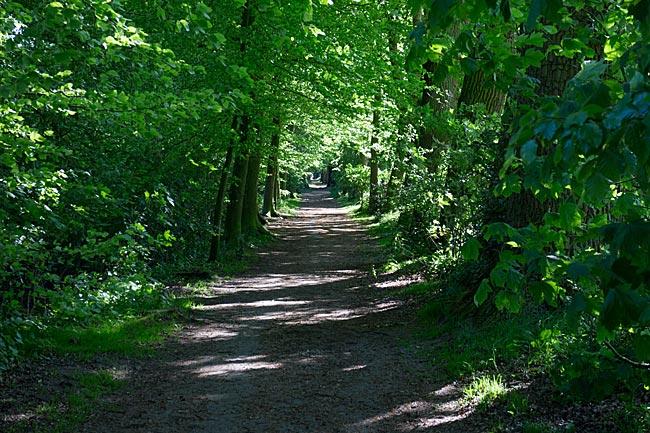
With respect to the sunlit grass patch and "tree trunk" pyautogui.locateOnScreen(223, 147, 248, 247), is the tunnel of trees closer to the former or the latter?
"tree trunk" pyautogui.locateOnScreen(223, 147, 248, 247)

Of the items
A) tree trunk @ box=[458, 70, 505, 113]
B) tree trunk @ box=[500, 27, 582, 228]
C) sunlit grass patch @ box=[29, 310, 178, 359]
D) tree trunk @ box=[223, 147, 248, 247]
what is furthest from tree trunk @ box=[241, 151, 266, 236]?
tree trunk @ box=[500, 27, 582, 228]

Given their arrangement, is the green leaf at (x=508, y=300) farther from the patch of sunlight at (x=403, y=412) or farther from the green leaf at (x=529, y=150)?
the patch of sunlight at (x=403, y=412)

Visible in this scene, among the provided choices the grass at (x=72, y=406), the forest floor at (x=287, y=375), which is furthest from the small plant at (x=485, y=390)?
the grass at (x=72, y=406)

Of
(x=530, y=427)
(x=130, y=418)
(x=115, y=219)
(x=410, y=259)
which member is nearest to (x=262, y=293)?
(x=115, y=219)

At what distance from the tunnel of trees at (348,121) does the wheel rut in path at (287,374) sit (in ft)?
4.00

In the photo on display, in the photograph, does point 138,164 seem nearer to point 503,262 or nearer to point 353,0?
point 353,0

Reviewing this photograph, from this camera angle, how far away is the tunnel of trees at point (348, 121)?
2383 mm

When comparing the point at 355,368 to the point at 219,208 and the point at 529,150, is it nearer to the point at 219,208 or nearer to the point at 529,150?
the point at 529,150

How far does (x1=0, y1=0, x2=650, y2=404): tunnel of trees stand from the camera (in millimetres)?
2383

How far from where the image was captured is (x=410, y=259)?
1645 centimetres

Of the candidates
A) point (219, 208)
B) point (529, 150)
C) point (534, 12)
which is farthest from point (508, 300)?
point (219, 208)

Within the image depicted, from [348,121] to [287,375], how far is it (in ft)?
43.8

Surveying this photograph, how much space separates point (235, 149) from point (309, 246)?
8.49 meters

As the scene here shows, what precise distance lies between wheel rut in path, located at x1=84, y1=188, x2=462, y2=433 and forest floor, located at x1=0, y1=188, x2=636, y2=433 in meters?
0.01
